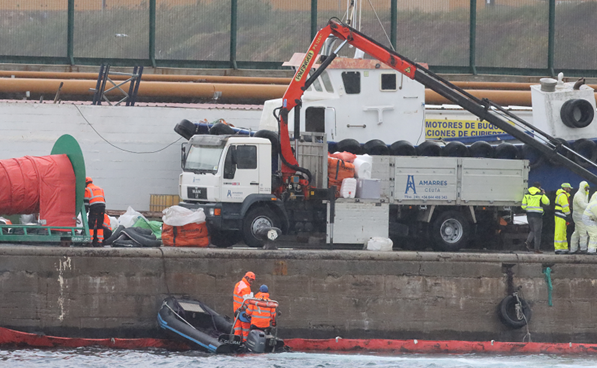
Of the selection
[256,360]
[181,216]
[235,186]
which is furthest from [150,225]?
[256,360]

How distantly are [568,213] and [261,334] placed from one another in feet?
23.5

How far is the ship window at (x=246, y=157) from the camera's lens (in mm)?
17094

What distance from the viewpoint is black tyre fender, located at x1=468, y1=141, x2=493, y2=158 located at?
19.2m

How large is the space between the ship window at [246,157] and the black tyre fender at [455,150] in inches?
180

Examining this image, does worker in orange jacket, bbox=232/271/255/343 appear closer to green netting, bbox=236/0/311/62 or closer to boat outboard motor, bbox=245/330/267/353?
boat outboard motor, bbox=245/330/267/353

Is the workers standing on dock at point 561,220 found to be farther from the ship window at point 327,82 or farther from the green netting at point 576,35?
the green netting at point 576,35

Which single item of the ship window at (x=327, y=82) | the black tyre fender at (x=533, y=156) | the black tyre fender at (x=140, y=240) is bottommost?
the black tyre fender at (x=140, y=240)

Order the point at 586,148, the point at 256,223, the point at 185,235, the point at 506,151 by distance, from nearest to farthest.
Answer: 1. the point at 185,235
2. the point at 256,223
3. the point at 506,151
4. the point at 586,148

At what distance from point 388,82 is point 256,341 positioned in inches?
339

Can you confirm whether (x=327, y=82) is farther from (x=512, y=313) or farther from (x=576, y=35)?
(x=576, y=35)

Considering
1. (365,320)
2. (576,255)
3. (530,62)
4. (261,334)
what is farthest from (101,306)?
(530,62)

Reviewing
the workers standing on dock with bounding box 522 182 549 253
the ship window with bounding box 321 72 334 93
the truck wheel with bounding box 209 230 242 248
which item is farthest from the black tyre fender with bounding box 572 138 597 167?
the truck wheel with bounding box 209 230 242 248

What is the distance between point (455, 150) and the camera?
19203 mm

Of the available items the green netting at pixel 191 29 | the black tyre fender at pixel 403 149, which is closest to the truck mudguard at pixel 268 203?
the black tyre fender at pixel 403 149
